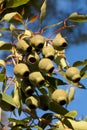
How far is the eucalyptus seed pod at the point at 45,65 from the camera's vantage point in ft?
2.99

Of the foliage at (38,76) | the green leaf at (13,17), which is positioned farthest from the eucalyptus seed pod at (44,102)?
the green leaf at (13,17)

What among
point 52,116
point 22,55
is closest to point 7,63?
point 22,55

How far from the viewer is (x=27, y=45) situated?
939mm

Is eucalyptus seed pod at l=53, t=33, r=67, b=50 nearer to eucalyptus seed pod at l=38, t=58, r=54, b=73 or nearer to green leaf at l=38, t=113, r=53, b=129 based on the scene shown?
eucalyptus seed pod at l=38, t=58, r=54, b=73

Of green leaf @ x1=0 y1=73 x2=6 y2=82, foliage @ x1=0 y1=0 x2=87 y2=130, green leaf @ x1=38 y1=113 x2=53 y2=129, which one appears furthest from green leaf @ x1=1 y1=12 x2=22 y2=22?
green leaf @ x1=38 y1=113 x2=53 y2=129

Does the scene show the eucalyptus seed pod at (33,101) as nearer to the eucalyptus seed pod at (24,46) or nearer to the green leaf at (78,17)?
the eucalyptus seed pod at (24,46)

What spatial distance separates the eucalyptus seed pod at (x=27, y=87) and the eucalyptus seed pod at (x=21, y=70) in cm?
2

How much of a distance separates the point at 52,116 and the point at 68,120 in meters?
0.05

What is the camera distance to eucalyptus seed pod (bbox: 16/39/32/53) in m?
0.93

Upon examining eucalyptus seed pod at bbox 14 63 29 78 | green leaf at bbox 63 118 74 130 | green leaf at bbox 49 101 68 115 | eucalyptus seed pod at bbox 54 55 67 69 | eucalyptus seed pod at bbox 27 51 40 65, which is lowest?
green leaf at bbox 63 118 74 130

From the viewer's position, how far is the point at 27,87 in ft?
3.08

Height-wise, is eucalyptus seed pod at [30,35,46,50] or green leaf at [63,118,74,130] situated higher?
eucalyptus seed pod at [30,35,46,50]

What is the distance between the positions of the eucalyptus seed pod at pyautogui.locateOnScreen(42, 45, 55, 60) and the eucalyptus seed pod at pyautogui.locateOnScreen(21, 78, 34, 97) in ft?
0.23

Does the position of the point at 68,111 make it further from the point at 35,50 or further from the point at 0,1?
the point at 0,1
